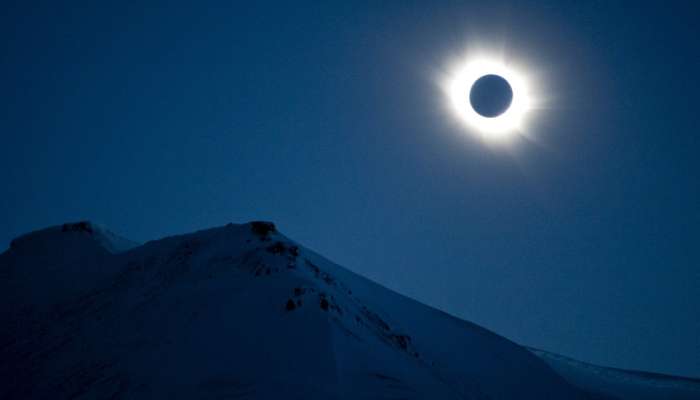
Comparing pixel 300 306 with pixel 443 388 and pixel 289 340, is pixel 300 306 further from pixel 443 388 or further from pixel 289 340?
pixel 443 388

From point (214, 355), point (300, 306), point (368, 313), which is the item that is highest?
point (368, 313)

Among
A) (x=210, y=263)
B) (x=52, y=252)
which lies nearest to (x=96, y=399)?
(x=210, y=263)

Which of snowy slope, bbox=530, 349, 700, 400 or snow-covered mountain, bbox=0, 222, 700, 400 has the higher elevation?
snowy slope, bbox=530, 349, 700, 400

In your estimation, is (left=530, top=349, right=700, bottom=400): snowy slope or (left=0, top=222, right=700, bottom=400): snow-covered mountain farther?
(left=530, top=349, right=700, bottom=400): snowy slope

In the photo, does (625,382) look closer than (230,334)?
No

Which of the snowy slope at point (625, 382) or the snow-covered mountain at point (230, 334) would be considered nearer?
the snow-covered mountain at point (230, 334)

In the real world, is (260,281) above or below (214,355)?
above

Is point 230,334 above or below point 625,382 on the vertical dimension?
below

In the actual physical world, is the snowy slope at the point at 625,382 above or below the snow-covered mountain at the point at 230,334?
above
